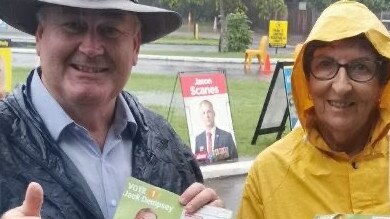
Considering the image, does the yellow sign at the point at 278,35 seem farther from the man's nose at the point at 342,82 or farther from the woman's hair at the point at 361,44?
the man's nose at the point at 342,82

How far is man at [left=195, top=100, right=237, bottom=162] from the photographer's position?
9.01 m

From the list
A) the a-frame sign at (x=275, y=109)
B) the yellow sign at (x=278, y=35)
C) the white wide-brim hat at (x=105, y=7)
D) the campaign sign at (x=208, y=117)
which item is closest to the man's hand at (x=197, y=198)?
the white wide-brim hat at (x=105, y=7)

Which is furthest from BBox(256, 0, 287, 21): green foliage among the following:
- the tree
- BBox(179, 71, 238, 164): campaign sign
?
BBox(179, 71, 238, 164): campaign sign

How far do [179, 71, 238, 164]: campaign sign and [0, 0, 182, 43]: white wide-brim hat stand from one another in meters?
5.92

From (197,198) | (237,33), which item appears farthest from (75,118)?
(237,33)

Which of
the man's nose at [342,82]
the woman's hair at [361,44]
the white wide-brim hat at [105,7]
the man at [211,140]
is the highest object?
the white wide-brim hat at [105,7]

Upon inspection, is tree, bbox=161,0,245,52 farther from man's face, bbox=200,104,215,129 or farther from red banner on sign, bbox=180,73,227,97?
man's face, bbox=200,104,215,129

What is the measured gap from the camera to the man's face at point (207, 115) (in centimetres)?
905

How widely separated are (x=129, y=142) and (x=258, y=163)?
23.9 inches

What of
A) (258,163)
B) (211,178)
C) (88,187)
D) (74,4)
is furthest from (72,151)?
(211,178)

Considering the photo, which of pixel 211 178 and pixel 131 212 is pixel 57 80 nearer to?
pixel 131 212

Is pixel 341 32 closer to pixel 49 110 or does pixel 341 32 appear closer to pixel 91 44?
pixel 91 44

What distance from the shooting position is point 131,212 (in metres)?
2.35

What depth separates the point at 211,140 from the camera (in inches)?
359
